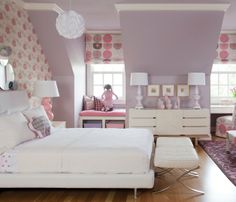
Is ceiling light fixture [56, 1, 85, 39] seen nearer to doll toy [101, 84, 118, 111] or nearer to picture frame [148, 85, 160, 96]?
picture frame [148, 85, 160, 96]

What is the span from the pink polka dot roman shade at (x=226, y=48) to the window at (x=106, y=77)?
219 centimetres

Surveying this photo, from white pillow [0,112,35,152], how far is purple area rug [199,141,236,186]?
2324mm

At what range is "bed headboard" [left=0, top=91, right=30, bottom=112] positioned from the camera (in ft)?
12.4

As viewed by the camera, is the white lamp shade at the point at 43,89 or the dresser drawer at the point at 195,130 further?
the dresser drawer at the point at 195,130

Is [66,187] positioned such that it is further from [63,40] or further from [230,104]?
[230,104]

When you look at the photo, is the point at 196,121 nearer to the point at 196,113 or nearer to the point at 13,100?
the point at 196,113

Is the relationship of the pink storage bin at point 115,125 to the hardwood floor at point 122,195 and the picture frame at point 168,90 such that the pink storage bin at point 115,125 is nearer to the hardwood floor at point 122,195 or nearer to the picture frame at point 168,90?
the picture frame at point 168,90

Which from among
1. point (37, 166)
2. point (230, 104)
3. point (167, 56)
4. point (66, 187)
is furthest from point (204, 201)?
point (230, 104)

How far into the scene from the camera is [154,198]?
3121 millimetres

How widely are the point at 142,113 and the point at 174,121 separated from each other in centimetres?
59

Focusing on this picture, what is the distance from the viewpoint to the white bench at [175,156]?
10.2 ft

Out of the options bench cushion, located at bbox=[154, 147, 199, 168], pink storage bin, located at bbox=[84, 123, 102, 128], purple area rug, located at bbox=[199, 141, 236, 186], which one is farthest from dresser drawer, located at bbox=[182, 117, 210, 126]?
bench cushion, located at bbox=[154, 147, 199, 168]

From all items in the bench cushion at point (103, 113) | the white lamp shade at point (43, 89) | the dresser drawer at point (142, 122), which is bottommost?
the dresser drawer at point (142, 122)

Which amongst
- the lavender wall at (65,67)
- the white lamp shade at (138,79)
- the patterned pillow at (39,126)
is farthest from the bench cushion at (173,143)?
the lavender wall at (65,67)
